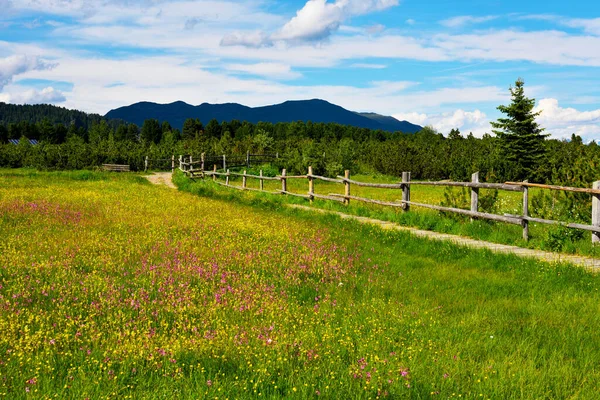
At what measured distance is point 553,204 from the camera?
1388cm

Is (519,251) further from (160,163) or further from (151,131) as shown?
(151,131)

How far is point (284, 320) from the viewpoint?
6125 mm

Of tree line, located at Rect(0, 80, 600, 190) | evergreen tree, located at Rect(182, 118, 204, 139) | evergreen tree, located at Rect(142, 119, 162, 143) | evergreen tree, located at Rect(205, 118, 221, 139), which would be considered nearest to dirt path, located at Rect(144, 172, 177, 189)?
tree line, located at Rect(0, 80, 600, 190)

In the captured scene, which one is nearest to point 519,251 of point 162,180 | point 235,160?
point 162,180

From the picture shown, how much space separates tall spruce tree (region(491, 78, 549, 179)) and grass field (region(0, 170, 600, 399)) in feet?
87.7

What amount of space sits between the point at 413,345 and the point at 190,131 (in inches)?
5256

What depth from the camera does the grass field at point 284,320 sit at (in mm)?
4551

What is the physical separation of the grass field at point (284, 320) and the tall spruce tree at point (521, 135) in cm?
2674

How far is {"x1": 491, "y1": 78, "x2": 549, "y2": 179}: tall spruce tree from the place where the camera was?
114 ft

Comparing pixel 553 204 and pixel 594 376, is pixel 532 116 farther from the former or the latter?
pixel 594 376

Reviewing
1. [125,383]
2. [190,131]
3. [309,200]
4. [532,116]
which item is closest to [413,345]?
[125,383]

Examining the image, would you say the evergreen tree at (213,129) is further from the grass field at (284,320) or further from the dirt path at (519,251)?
the grass field at (284,320)

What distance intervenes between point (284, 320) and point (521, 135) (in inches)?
1308

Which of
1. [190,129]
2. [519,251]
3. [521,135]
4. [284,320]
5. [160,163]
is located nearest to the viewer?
[284,320]
